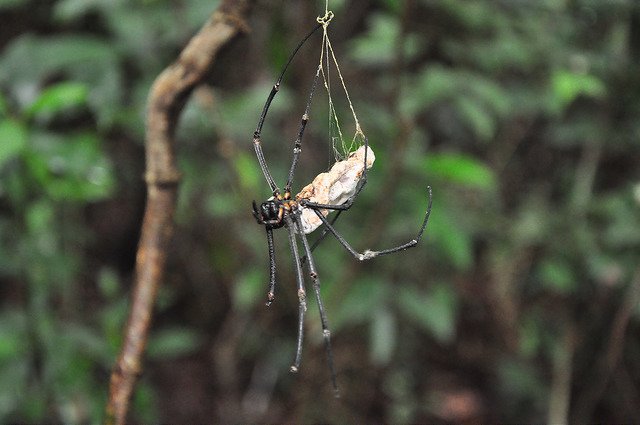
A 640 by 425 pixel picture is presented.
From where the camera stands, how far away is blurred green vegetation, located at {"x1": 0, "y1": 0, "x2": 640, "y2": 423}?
9.27 ft

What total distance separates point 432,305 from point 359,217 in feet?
1.94

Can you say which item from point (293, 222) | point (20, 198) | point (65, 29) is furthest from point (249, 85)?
point (293, 222)

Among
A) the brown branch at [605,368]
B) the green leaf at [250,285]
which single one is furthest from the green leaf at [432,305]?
the brown branch at [605,368]

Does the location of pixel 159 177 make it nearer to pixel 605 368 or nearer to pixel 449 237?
pixel 449 237

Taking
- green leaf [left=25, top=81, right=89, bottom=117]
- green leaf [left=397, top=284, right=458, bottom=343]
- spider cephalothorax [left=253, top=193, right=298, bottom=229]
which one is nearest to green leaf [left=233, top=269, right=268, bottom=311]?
green leaf [left=397, top=284, right=458, bottom=343]

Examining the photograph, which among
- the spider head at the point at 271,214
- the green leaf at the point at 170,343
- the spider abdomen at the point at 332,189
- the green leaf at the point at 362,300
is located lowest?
the spider head at the point at 271,214

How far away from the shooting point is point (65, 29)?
11.5 feet

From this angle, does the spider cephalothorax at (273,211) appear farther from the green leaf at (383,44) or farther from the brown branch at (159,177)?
the green leaf at (383,44)

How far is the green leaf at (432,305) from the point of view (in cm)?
321

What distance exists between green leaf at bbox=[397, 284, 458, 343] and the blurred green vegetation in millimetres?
17

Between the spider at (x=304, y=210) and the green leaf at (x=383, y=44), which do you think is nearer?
the spider at (x=304, y=210)

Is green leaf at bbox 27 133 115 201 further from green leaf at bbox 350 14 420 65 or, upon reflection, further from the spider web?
green leaf at bbox 350 14 420 65

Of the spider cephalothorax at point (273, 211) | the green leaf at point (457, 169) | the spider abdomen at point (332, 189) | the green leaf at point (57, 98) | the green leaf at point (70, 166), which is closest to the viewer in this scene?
the spider cephalothorax at point (273, 211)

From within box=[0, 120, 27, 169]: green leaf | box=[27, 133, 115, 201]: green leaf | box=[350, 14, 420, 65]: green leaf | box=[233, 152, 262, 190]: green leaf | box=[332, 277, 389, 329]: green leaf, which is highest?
box=[350, 14, 420, 65]: green leaf
